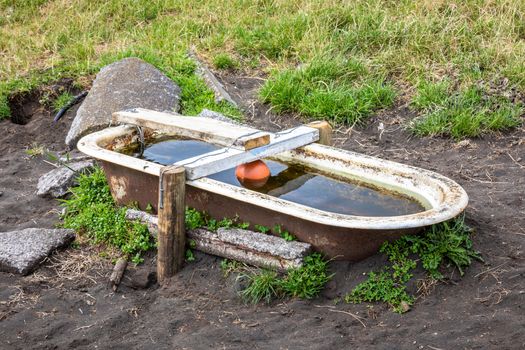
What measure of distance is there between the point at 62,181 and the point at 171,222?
1.68m

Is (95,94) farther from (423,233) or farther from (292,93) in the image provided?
(423,233)

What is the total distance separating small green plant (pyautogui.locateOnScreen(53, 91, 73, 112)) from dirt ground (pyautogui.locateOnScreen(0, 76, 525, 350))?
2.18 m

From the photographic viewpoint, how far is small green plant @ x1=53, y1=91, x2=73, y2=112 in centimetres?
733

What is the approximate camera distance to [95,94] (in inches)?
267

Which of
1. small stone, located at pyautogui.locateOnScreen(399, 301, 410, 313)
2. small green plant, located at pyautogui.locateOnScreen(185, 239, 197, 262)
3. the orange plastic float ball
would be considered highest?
the orange plastic float ball

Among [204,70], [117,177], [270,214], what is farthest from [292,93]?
[270,214]

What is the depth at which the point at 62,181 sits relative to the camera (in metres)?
5.62

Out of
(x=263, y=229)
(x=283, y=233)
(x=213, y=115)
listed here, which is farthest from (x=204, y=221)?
(x=213, y=115)

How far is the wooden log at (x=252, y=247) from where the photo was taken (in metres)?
4.06

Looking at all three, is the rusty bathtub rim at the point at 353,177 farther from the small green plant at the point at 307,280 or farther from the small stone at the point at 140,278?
the small stone at the point at 140,278

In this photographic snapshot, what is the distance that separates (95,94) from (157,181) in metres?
2.46

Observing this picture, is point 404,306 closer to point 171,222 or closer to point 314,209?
point 314,209

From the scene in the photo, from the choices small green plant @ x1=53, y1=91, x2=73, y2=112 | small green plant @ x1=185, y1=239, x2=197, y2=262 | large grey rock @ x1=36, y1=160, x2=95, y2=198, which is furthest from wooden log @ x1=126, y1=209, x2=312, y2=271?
small green plant @ x1=53, y1=91, x2=73, y2=112

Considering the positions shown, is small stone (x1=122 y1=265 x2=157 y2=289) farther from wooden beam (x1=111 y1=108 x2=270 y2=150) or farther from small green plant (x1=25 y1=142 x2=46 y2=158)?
small green plant (x1=25 y1=142 x2=46 y2=158)
